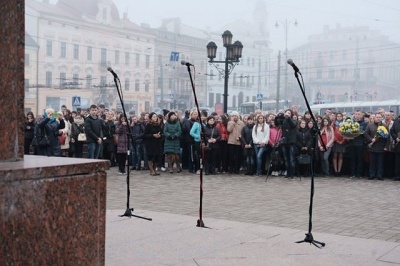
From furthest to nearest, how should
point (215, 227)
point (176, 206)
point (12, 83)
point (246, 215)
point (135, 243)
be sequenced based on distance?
point (176, 206) < point (246, 215) < point (215, 227) < point (135, 243) < point (12, 83)

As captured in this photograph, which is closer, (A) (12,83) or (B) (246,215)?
(A) (12,83)

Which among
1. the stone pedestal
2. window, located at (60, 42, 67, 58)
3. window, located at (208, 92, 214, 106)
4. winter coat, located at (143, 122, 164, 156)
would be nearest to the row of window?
window, located at (60, 42, 67, 58)

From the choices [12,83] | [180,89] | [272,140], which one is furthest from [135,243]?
[180,89]

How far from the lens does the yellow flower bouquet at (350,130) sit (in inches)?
597

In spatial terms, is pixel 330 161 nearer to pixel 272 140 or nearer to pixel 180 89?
pixel 272 140

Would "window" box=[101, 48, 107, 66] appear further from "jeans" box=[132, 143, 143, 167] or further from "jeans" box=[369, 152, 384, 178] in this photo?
"jeans" box=[369, 152, 384, 178]

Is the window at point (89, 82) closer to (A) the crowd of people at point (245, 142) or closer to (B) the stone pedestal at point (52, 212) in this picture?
(A) the crowd of people at point (245, 142)

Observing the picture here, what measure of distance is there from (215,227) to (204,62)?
73.2m

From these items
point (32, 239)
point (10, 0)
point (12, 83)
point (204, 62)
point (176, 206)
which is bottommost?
point (176, 206)

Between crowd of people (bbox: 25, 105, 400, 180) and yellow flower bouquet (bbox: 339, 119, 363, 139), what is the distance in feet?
0.42

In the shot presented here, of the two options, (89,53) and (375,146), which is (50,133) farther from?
(89,53)

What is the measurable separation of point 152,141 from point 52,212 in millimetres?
12499

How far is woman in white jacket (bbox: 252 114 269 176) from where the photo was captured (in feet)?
50.5

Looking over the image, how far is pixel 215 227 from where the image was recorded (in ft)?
24.2
